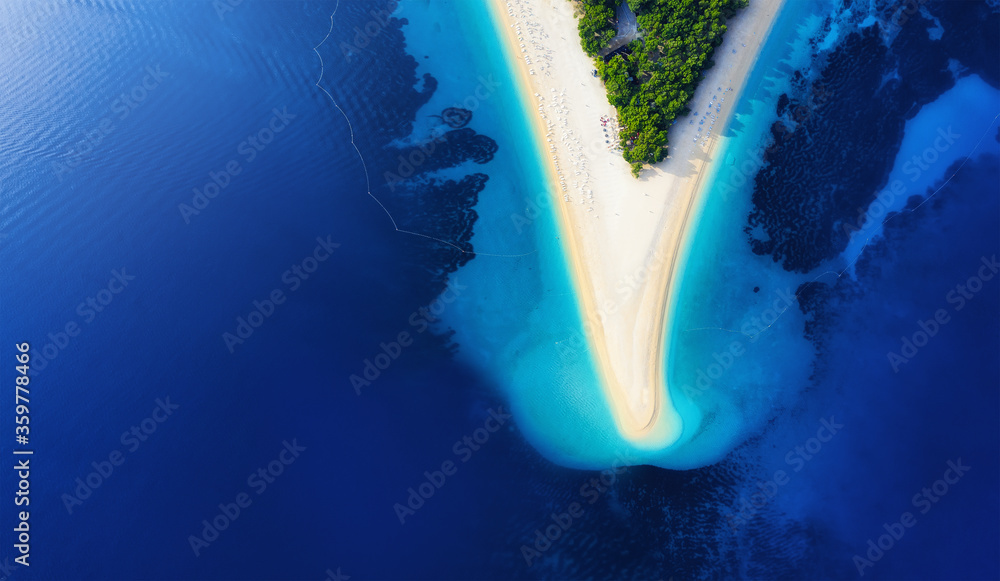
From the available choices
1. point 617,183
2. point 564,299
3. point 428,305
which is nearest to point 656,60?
point 617,183

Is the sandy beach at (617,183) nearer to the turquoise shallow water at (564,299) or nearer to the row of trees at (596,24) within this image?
the row of trees at (596,24)

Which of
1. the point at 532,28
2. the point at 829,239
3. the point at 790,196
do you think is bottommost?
the point at 829,239

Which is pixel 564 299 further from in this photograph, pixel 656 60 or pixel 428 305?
pixel 656 60

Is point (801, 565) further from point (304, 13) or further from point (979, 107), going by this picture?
point (304, 13)

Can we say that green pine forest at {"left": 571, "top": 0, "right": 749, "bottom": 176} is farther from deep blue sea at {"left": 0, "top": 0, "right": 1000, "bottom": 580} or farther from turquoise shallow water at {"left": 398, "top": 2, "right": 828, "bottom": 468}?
deep blue sea at {"left": 0, "top": 0, "right": 1000, "bottom": 580}

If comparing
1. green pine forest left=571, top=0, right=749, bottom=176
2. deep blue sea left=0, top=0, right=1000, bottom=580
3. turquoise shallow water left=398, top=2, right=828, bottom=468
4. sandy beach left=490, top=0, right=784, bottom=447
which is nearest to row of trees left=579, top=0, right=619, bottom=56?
green pine forest left=571, top=0, right=749, bottom=176

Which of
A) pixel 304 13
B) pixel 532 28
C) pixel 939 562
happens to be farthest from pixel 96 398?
pixel 939 562
